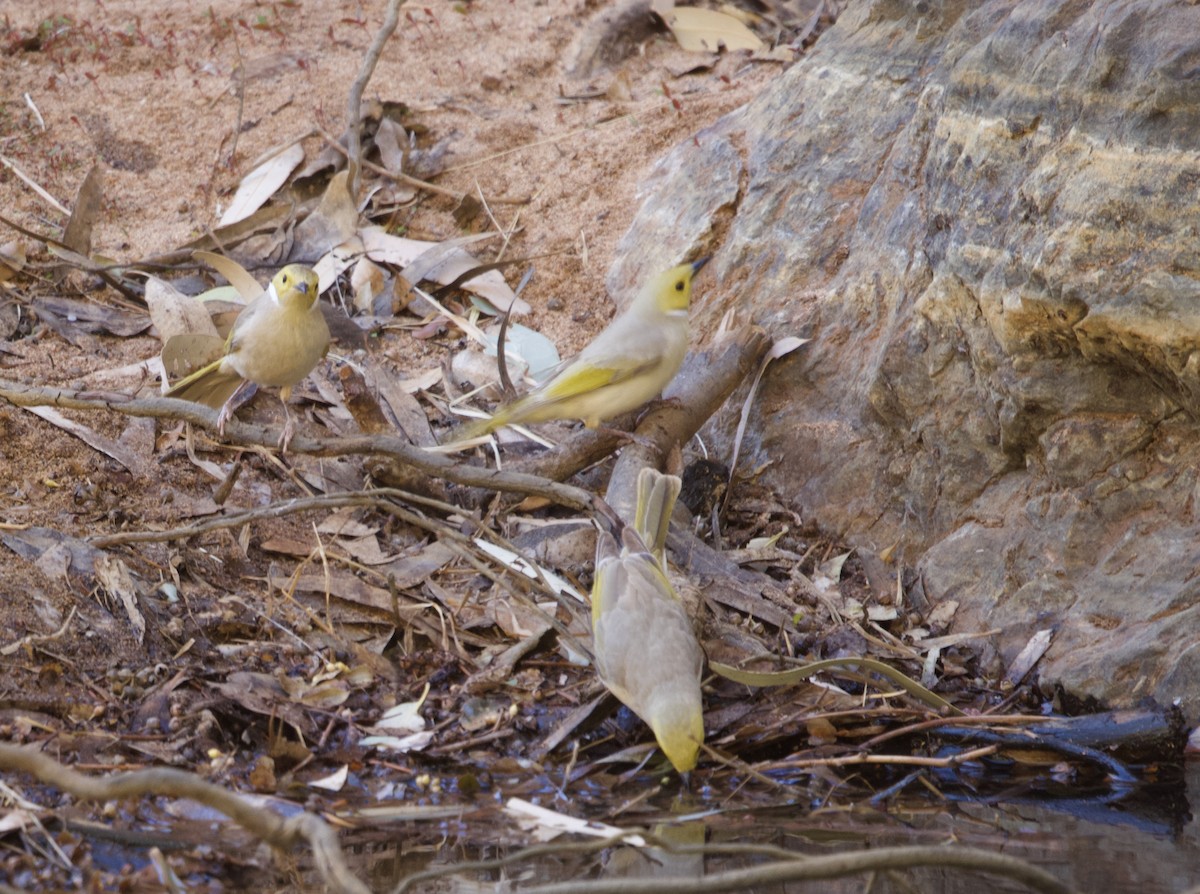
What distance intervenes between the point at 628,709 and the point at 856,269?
2.85 meters

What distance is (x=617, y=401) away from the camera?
648 centimetres

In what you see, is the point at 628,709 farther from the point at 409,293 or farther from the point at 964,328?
the point at 409,293

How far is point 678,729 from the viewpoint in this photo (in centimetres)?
471

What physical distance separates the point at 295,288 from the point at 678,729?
278cm

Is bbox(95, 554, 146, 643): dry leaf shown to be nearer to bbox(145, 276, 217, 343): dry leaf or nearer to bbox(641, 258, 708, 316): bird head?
bbox(145, 276, 217, 343): dry leaf

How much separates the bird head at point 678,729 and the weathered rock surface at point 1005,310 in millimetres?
1633

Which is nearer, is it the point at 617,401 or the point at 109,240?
the point at 617,401

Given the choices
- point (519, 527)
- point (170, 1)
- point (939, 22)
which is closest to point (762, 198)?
point (939, 22)

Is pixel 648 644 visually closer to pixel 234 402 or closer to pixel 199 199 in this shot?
pixel 234 402

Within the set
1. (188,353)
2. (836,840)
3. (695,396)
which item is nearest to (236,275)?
(188,353)

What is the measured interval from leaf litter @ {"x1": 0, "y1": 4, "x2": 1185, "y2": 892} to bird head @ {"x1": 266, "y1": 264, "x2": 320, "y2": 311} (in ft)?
1.50

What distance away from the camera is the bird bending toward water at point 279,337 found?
6059 millimetres

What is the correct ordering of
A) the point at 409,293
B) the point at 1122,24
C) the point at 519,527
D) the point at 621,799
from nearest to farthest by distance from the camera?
1. the point at 621,799
2. the point at 1122,24
3. the point at 519,527
4. the point at 409,293

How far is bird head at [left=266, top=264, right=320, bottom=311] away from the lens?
603 cm
